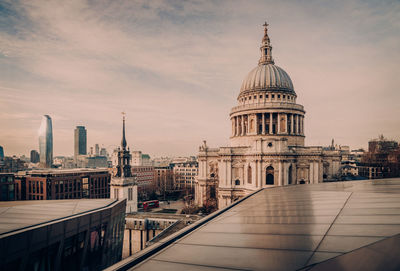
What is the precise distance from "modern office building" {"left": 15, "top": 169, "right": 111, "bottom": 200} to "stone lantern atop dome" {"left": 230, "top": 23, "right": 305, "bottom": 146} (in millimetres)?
45765

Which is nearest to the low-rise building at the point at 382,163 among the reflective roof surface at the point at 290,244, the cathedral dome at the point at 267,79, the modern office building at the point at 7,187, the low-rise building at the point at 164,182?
the cathedral dome at the point at 267,79

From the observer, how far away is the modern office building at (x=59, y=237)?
10453 mm

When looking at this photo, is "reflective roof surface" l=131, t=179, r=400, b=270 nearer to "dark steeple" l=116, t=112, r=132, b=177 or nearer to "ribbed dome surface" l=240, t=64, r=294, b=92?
"dark steeple" l=116, t=112, r=132, b=177

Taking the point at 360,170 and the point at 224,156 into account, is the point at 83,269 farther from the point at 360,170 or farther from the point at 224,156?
the point at 360,170

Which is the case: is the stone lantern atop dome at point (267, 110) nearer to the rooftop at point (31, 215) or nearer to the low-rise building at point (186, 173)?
the rooftop at point (31, 215)

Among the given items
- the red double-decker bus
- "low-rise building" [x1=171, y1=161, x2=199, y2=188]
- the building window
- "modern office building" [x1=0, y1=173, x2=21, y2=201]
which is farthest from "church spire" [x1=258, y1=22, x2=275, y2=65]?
"modern office building" [x1=0, y1=173, x2=21, y2=201]

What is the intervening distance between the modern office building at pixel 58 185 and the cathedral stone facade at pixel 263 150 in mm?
36283

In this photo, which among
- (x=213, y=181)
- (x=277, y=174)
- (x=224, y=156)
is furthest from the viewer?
(x=213, y=181)

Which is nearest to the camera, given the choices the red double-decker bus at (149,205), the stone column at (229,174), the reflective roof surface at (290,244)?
the reflective roof surface at (290,244)

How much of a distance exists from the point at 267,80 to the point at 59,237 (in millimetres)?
56460

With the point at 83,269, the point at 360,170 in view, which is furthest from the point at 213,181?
the point at 360,170

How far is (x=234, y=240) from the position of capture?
23.6ft

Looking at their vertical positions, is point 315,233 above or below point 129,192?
above

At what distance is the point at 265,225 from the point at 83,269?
11808 millimetres
